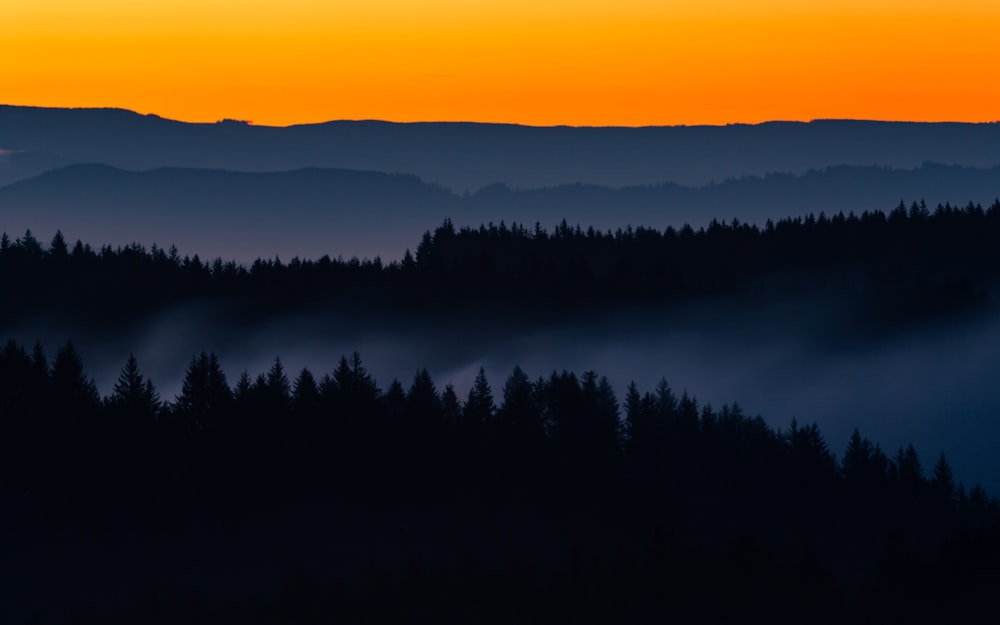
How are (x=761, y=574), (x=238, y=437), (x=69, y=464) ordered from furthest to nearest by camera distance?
1. (x=238, y=437)
2. (x=69, y=464)
3. (x=761, y=574)

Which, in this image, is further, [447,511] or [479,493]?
[479,493]

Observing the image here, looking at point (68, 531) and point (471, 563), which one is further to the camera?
point (68, 531)

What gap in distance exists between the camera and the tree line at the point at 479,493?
75562 mm

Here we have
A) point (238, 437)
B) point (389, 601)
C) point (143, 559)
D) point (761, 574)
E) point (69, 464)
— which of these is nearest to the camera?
point (389, 601)

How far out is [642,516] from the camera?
97.2 m

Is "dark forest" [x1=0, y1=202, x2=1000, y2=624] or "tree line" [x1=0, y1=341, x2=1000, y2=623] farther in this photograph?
"tree line" [x1=0, y1=341, x2=1000, y2=623]

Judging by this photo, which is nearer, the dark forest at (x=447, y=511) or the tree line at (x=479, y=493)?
the dark forest at (x=447, y=511)

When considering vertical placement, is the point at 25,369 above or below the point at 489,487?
above

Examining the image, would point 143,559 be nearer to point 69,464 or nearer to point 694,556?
point 69,464

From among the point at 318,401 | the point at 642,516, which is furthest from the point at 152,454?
the point at 642,516

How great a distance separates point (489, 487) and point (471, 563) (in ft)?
100

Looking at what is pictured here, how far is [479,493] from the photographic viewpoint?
316 feet

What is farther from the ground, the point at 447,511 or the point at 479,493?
the point at 479,493

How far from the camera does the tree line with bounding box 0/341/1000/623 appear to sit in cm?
7556
